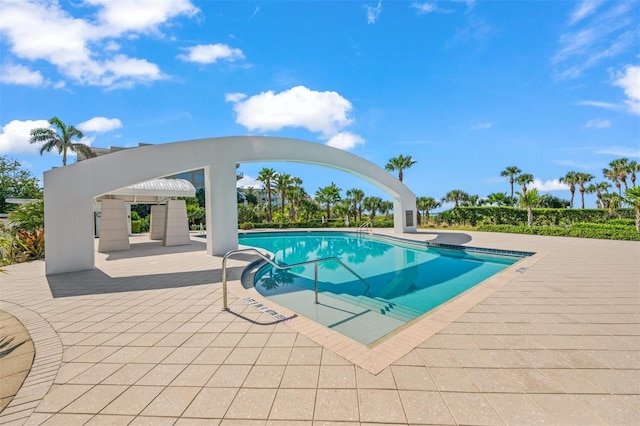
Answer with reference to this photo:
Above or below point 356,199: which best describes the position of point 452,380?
below

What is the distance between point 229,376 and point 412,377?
1775 millimetres

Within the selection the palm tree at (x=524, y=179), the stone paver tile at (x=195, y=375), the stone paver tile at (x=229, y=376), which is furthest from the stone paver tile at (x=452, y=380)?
the palm tree at (x=524, y=179)

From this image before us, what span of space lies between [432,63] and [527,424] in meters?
15.0

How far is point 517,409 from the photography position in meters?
2.04

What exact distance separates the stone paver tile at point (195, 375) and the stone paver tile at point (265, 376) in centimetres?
41

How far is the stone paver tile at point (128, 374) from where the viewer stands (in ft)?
8.26

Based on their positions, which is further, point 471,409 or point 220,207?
point 220,207

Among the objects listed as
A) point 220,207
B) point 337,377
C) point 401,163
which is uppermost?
point 401,163

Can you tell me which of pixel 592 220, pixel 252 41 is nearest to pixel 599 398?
pixel 252 41

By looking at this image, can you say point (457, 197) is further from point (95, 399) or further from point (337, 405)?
point (95, 399)

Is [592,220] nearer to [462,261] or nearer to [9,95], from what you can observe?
[462,261]

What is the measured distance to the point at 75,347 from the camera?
127 inches

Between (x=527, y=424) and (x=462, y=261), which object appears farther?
(x=462, y=261)

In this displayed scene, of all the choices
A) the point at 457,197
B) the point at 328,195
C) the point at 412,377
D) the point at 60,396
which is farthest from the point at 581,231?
the point at 457,197
